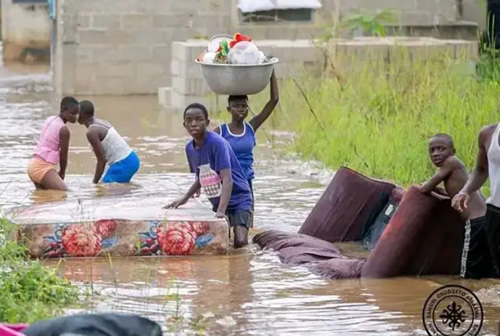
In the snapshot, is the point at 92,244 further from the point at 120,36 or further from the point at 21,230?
the point at 120,36

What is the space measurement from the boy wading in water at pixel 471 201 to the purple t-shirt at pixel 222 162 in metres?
1.63

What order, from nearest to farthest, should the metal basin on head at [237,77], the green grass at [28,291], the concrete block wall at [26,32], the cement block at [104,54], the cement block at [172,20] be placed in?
the green grass at [28,291] → the metal basin on head at [237,77] → the cement block at [104,54] → the cement block at [172,20] → the concrete block wall at [26,32]

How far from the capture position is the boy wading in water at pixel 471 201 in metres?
7.88

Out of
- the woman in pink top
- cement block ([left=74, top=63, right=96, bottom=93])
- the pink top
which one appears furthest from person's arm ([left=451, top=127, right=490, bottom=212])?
cement block ([left=74, top=63, right=96, bottom=93])

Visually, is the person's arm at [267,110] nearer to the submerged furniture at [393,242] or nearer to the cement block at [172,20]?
the submerged furniture at [393,242]

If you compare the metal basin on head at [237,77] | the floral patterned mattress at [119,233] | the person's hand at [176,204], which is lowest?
the floral patterned mattress at [119,233]

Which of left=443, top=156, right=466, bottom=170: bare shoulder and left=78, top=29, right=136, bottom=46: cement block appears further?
left=78, top=29, right=136, bottom=46: cement block

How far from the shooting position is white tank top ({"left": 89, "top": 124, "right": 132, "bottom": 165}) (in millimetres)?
11453

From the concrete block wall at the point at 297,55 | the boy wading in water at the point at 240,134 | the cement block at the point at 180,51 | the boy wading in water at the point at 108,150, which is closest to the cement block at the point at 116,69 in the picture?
the cement block at the point at 180,51

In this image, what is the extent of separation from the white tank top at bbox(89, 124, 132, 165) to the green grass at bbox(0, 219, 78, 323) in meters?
4.01

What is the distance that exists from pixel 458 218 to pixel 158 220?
212 centimetres

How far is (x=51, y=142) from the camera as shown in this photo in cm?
1130

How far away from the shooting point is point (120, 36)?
2022cm

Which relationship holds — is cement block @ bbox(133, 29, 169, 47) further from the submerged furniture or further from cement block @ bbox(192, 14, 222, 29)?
the submerged furniture
